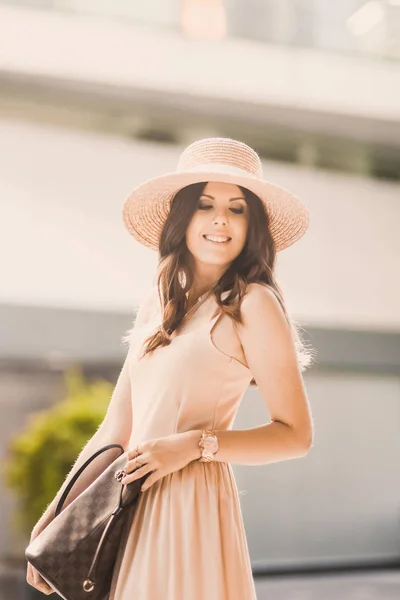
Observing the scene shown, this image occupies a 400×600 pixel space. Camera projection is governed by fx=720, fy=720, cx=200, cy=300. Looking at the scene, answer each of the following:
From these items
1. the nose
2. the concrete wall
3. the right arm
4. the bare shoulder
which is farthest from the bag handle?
the concrete wall

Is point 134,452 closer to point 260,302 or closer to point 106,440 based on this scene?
point 106,440

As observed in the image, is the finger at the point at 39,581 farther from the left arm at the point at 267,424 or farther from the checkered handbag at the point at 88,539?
the left arm at the point at 267,424

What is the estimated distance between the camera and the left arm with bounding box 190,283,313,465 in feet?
3.82

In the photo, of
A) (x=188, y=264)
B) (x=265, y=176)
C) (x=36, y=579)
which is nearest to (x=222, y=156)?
(x=188, y=264)

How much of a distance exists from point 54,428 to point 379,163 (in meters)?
1.77

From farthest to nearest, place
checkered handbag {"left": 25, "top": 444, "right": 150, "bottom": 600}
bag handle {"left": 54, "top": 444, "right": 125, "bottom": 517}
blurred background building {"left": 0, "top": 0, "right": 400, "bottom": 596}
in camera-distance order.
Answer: blurred background building {"left": 0, "top": 0, "right": 400, "bottom": 596}
bag handle {"left": 54, "top": 444, "right": 125, "bottom": 517}
checkered handbag {"left": 25, "top": 444, "right": 150, "bottom": 600}

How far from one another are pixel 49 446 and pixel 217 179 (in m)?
2.10

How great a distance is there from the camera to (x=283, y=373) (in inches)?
47.0

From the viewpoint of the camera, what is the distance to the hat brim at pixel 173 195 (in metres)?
1.30

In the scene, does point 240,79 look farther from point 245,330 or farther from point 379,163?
point 245,330

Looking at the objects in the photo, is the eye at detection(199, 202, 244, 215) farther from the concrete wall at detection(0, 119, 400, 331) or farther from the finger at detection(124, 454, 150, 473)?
the concrete wall at detection(0, 119, 400, 331)

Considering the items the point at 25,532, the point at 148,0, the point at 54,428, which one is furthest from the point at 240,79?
the point at 25,532

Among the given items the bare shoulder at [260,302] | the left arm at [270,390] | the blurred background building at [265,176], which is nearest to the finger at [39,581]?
the left arm at [270,390]

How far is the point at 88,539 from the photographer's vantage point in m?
1.15
